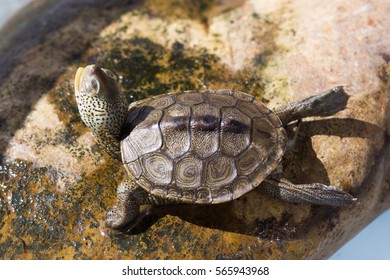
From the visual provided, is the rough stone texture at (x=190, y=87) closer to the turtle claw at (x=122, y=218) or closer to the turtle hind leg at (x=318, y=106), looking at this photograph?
the turtle claw at (x=122, y=218)

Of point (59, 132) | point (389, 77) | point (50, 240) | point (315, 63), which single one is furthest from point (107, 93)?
point (389, 77)

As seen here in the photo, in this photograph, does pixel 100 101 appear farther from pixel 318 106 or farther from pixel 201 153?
pixel 318 106

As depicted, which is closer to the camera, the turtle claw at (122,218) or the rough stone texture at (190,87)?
the turtle claw at (122,218)

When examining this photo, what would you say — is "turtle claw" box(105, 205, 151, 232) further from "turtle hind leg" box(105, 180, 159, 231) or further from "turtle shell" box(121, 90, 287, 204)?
"turtle shell" box(121, 90, 287, 204)

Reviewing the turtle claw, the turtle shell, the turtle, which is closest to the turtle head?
the turtle

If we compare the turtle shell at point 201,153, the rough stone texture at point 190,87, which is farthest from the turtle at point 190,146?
the rough stone texture at point 190,87
